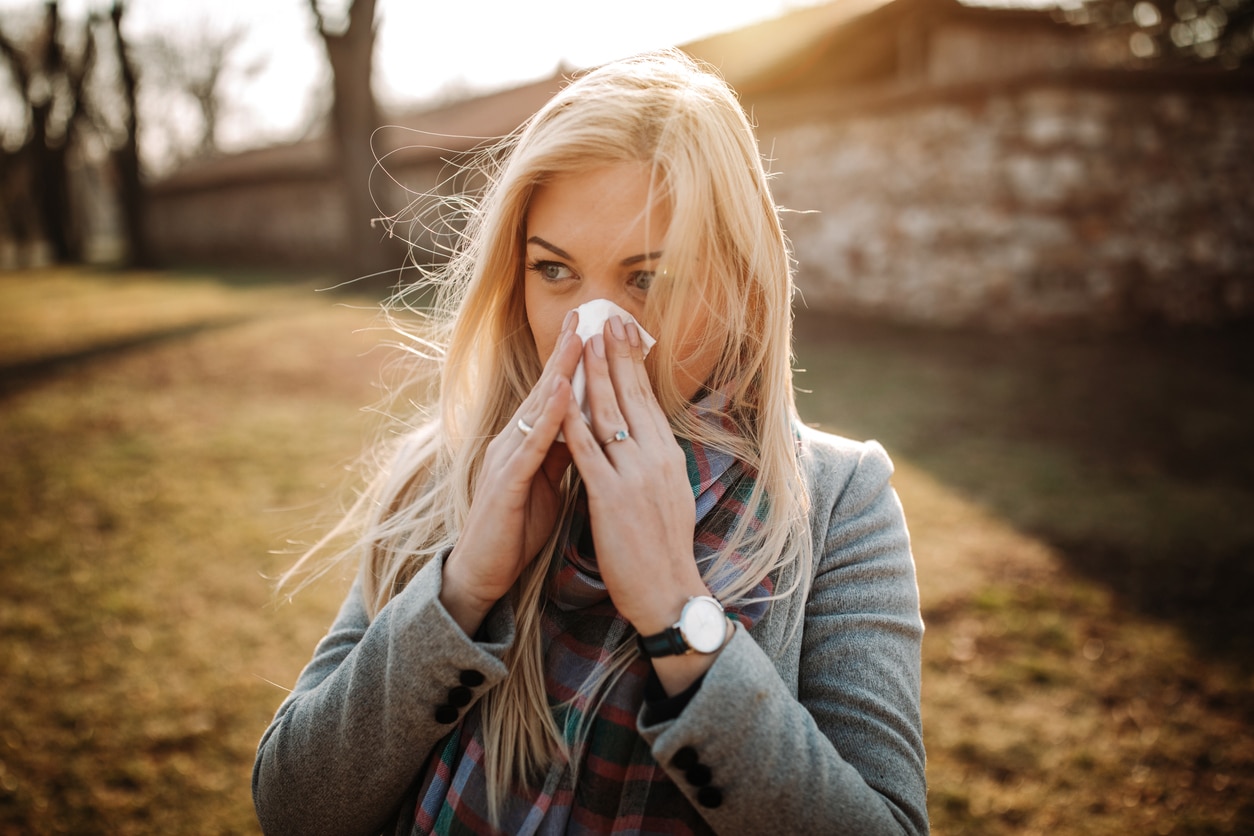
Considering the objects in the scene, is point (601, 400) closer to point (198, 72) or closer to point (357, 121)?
point (357, 121)

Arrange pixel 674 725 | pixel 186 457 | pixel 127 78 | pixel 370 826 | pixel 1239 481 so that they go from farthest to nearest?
pixel 127 78
pixel 186 457
pixel 1239 481
pixel 370 826
pixel 674 725

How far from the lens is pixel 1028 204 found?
27.6 feet

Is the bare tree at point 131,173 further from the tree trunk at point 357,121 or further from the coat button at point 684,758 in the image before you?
the coat button at point 684,758

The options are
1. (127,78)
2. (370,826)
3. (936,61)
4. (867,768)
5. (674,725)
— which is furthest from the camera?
(127,78)

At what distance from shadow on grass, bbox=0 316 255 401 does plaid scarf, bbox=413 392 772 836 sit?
920cm

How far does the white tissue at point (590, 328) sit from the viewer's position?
1345 mm

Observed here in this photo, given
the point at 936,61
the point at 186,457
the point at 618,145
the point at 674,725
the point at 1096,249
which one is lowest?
the point at 186,457

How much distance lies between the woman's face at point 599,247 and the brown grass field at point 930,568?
94cm

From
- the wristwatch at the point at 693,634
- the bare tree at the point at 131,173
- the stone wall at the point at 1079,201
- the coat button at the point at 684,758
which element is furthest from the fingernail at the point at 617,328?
the bare tree at the point at 131,173

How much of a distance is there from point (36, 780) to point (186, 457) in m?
3.83

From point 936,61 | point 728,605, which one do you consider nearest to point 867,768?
point 728,605

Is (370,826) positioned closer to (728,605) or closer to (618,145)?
(728,605)

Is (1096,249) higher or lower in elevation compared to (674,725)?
lower

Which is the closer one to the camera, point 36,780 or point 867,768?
point 867,768
